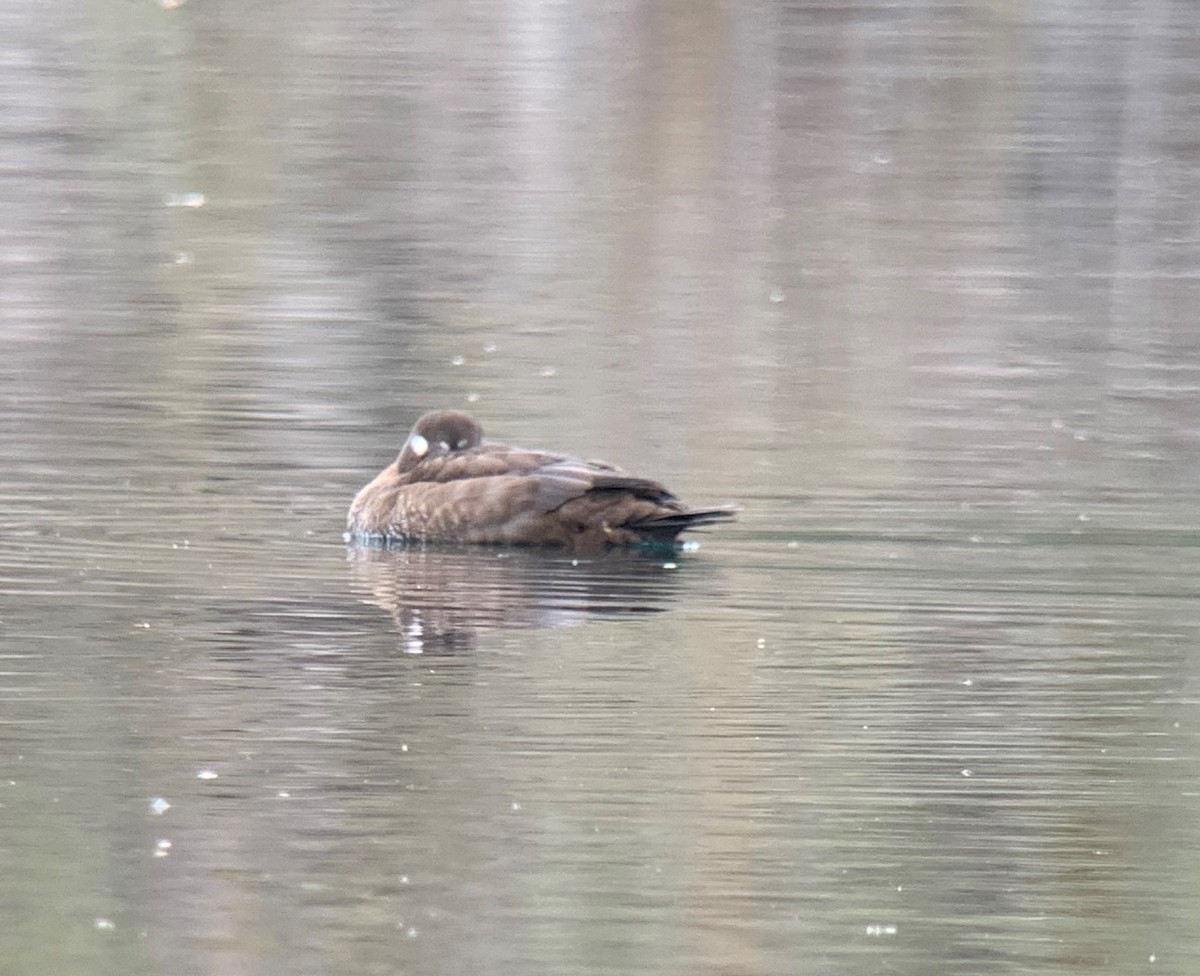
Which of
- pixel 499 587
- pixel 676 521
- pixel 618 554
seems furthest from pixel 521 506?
pixel 499 587

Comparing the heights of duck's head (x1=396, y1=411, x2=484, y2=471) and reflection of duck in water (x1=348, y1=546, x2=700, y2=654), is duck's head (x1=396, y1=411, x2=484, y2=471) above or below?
above

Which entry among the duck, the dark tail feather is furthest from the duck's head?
the dark tail feather

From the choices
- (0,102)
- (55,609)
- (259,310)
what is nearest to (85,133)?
(0,102)

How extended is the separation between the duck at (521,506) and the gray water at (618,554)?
0.10 m

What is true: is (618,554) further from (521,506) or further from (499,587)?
(499,587)

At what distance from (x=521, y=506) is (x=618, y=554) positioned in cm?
31

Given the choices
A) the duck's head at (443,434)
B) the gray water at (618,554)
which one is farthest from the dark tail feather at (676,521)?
the duck's head at (443,434)

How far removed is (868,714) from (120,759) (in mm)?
1608

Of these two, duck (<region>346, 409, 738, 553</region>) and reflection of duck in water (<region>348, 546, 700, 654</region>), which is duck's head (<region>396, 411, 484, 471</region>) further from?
Answer: reflection of duck in water (<region>348, 546, 700, 654</region>)

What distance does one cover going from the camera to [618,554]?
28.5 ft

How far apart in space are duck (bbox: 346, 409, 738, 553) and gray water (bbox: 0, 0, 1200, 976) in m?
0.10

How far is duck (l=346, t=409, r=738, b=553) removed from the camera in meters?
8.62

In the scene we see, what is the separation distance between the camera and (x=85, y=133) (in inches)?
760

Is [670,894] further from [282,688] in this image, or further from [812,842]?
[282,688]
